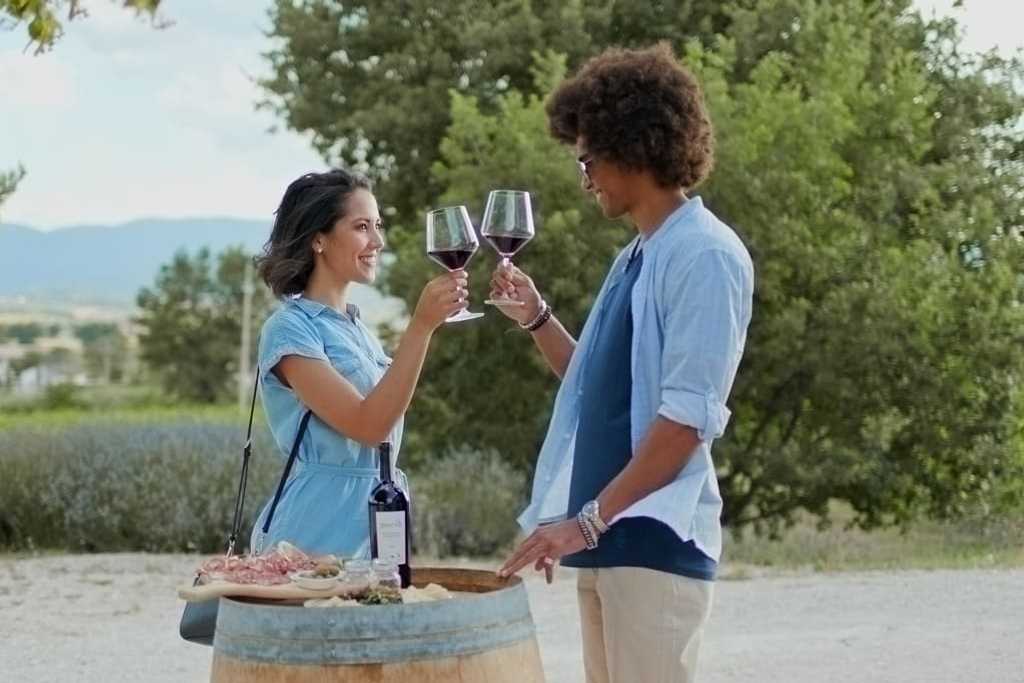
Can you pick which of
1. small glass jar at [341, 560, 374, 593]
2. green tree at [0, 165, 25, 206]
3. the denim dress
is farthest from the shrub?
small glass jar at [341, 560, 374, 593]

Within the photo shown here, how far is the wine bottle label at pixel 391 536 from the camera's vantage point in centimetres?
366

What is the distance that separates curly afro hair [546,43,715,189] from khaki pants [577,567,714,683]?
781 millimetres

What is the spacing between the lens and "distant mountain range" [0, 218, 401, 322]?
537ft

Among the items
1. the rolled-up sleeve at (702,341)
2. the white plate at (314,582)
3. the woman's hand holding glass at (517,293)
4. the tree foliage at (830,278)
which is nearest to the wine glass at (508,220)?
the woman's hand holding glass at (517,293)

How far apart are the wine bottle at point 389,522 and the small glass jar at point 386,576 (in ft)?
0.24

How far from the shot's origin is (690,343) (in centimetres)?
335

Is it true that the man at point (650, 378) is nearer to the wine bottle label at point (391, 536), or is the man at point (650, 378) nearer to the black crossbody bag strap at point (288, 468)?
Result: the wine bottle label at point (391, 536)

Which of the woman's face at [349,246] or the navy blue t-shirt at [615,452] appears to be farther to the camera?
the woman's face at [349,246]

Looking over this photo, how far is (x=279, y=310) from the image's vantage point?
3.97 metres

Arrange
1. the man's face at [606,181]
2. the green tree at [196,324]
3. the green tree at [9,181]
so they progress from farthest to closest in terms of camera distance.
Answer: the green tree at [196,324] → the green tree at [9,181] → the man's face at [606,181]

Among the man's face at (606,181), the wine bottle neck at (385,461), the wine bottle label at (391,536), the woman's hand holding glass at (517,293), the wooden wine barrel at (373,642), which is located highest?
the man's face at (606,181)

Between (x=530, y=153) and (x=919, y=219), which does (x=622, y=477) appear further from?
(x=919, y=219)

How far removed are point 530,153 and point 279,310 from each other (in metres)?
11.5

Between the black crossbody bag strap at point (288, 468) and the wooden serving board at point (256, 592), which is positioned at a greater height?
the black crossbody bag strap at point (288, 468)
